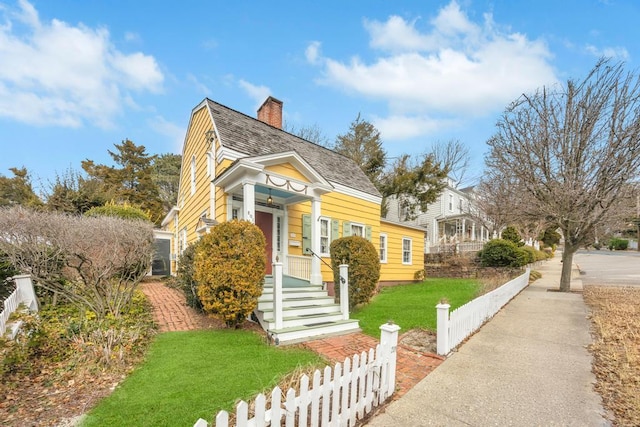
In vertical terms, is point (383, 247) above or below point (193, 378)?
above

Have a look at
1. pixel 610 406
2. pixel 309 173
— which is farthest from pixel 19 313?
pixel 610 406

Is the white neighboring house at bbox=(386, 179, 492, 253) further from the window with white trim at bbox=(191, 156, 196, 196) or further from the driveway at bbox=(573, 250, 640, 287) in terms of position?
the window with white trim at bbox=(191, 156, 196, 196)

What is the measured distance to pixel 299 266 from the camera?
351 inches

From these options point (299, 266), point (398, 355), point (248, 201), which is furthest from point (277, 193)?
point (398, 355)

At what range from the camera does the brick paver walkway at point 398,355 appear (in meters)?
4.05

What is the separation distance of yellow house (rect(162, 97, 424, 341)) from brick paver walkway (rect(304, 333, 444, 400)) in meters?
0.53

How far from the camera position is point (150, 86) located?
36.1 ft

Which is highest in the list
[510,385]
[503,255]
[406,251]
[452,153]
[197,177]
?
[452,153]

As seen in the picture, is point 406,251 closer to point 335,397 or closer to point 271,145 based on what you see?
point 271,145

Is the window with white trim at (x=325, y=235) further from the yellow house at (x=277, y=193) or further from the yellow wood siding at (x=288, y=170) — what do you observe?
the yellow wood siding at (x=288, y=170)

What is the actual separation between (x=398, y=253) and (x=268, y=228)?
7.57 meters

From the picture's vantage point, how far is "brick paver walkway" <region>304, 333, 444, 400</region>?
13.3ft

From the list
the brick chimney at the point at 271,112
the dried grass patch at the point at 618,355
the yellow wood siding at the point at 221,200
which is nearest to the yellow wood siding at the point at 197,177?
the yellow wood siding at the point at 221,200

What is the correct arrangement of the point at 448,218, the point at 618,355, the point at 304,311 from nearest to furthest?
the point at 618,355 → the point at 304,311 → the point at 448,218
